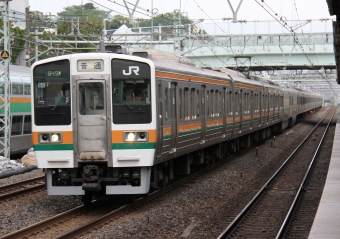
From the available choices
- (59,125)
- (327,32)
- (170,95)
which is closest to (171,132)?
(170,95)

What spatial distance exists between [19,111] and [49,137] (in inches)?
474

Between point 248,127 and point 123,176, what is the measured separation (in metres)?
12.7

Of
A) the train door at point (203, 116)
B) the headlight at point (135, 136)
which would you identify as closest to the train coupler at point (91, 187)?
the headlight at point (135, 136)

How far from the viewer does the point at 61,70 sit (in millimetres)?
11242

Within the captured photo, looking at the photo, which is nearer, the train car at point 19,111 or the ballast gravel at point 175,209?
the ballast gravel at point 175,209

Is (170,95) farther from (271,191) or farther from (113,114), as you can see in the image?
(271,191)

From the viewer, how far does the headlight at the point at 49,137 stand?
1115 cm

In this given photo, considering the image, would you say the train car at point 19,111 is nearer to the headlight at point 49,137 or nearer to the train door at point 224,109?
the train door at point 224,109

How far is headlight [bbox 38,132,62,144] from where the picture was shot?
11.1m

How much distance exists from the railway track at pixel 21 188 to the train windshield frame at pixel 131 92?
324 centimetres

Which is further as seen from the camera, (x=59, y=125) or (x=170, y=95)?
(x=170, y=95)

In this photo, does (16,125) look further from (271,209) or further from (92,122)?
(271,209)

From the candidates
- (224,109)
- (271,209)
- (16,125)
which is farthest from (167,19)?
(271,209)

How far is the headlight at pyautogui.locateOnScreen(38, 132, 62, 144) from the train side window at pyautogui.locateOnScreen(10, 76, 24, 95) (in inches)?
457
